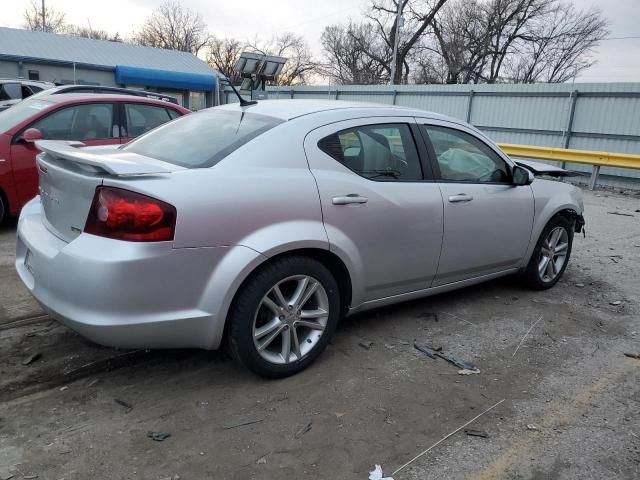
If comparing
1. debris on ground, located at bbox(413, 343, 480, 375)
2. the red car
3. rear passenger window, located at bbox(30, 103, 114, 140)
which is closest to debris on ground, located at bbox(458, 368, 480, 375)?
debris on ground, located at bbox(413, 343, 480, 375)

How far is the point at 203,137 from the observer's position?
3412 mm

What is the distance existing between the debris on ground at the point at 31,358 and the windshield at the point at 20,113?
380 centimetres

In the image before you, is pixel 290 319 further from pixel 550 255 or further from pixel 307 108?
pixel 550 255

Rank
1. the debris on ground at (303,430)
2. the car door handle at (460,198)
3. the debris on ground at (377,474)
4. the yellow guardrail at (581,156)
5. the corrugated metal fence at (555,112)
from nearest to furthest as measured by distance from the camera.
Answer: the debris on ground at (377,474) → the debris on ground at (303,430) → the car door handle at (460,198) → the yellow guardrail at (581,156) → the corrugated metal fence at (555,112)

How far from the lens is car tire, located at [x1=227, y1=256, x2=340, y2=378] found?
294 cm

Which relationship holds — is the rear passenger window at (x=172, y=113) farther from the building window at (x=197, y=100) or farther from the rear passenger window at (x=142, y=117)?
the building window at (x=197, y=100)

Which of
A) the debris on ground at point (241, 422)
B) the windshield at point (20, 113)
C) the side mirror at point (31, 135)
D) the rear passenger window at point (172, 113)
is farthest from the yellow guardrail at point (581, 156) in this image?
the debris on ground at point (241, 422)

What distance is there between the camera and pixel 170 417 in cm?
282

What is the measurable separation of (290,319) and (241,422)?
0.64 metres

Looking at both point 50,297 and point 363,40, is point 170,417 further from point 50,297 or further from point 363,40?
point 363,40

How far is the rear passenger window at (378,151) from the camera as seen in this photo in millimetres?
3430

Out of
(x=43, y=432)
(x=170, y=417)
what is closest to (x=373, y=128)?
(x=170, y=417)

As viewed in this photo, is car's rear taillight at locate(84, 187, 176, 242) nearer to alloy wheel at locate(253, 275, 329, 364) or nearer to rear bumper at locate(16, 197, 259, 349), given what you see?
rear bumper at locate(16, 197, 259, 349)

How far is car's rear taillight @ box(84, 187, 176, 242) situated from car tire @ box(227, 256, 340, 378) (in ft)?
1.84
